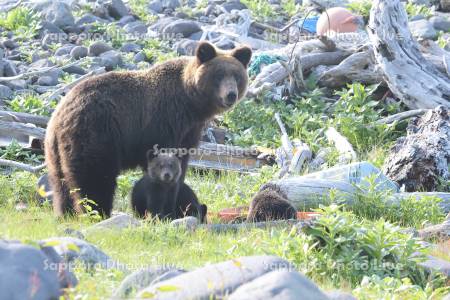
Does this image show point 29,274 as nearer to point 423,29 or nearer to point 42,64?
point 42,64

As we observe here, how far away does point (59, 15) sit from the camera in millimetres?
19750

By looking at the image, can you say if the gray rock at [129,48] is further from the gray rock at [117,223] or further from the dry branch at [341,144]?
the gray rock at [117,223]

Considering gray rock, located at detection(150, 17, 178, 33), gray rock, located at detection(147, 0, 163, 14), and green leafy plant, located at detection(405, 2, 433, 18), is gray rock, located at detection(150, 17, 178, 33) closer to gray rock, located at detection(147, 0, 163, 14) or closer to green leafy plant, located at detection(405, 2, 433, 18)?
gray rock, located at detection(147, 0, 163, 14)

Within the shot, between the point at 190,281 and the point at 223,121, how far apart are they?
33.5ft

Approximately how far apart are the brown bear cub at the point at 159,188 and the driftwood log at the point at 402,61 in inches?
193

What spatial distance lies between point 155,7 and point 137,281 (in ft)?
57.1

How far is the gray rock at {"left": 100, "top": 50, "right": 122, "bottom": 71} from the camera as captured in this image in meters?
17.2

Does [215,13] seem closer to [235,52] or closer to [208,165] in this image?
[208,165]

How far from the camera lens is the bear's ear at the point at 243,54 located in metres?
11.1

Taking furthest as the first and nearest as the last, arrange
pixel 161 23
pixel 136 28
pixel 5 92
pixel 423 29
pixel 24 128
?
1. pixel 161 23
2. pixel 136 28
3. pixel 423 29
4. pixel 5 92
5. pixel 24 128

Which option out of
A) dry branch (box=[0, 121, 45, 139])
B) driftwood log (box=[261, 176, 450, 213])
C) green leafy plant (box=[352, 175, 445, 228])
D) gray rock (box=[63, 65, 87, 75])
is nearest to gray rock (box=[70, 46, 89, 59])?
gray rock (box=[63, 65, 87, 75])

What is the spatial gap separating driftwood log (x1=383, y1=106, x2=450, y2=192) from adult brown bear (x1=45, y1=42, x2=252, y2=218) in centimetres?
267

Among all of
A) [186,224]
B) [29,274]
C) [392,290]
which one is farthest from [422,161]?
[29,274]

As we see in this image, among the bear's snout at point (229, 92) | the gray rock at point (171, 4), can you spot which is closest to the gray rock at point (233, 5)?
the gray rock at point (171, 4)
